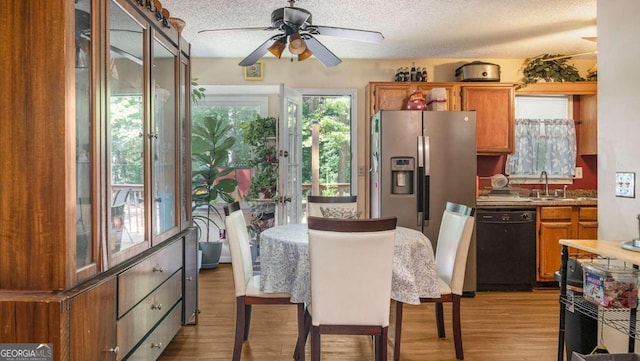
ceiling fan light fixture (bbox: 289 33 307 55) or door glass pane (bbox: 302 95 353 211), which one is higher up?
ceiling fan light fixture (bbox: 289 33 307 55)

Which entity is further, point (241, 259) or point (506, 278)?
point (506, 278)

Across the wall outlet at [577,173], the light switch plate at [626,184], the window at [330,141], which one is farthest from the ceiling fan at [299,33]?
the wall outlet at [577,173]

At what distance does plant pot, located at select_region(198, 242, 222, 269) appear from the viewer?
4730mm

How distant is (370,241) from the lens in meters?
1.97

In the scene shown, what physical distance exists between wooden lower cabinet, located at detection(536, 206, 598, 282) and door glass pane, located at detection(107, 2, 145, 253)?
3709 mm

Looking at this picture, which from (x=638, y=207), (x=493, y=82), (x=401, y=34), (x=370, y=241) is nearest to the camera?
Result: (x=370, y=241)

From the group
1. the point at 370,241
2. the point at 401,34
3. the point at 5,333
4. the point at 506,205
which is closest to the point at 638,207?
the point at 370,241

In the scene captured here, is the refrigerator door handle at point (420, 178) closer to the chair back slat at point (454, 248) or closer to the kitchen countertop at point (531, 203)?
the kitchen countertop at point (531, 203)

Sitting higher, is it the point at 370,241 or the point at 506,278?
the point at 370,241

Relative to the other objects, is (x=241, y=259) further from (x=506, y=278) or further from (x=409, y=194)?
(x=506, y=278)

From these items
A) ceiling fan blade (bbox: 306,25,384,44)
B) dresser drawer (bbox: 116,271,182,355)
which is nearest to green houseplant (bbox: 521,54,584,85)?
ceiling fan blade (bbox: 306,25,384,44)

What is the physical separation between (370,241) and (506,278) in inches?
107

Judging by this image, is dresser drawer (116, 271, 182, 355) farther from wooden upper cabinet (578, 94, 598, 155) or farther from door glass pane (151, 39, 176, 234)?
wooden upper cabinet (578, 94, 598, 155)

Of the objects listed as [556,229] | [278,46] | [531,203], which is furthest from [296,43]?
[556,229]
